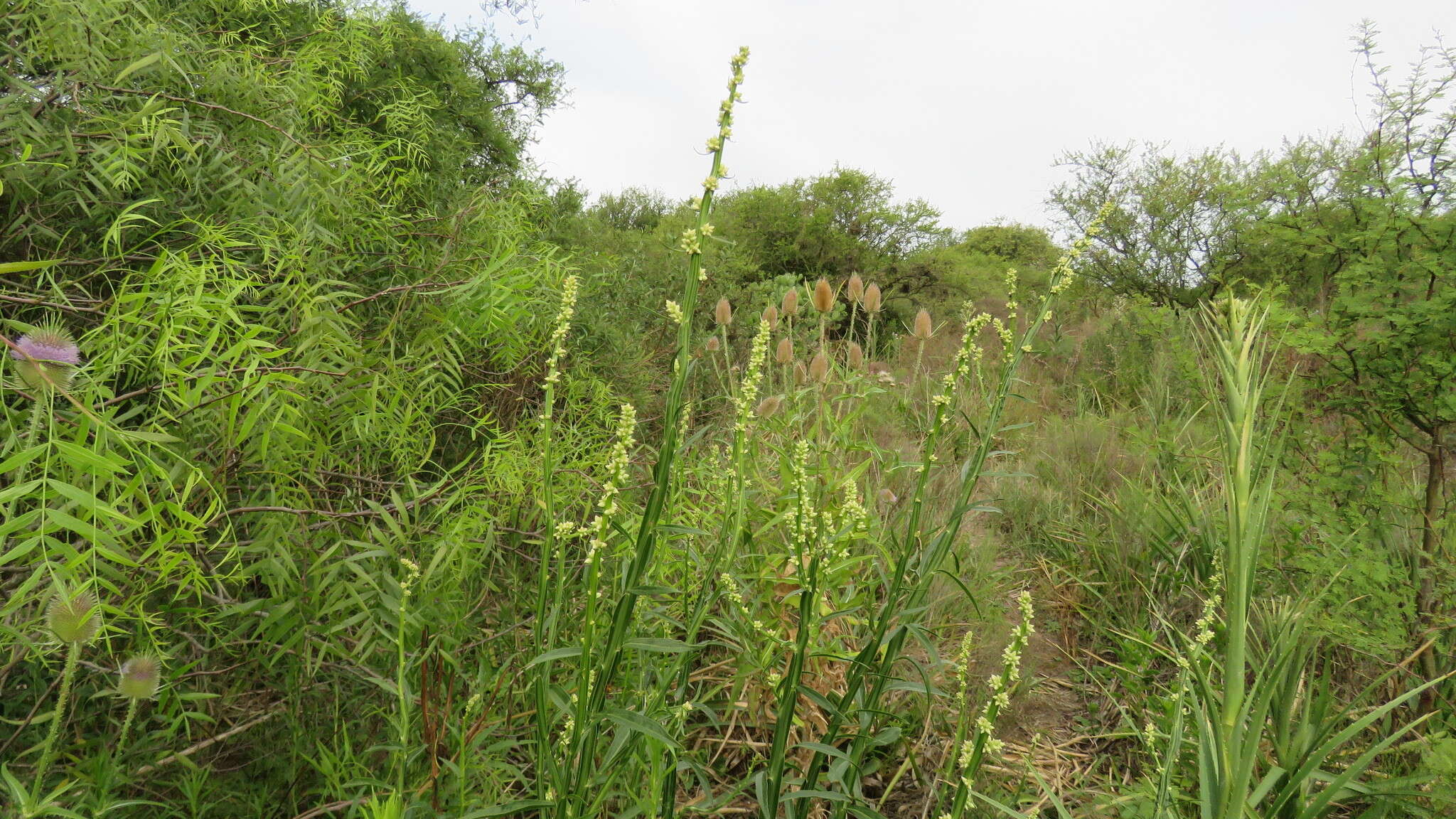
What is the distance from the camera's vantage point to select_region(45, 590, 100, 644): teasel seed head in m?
0.83

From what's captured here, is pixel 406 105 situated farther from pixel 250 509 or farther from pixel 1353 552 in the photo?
pixel 1353 552

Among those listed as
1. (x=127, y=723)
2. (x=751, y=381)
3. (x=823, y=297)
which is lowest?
(x=127, y=723)

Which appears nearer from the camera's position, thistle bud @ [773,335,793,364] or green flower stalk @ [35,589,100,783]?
green flower stalk @ [35,589,100,783]

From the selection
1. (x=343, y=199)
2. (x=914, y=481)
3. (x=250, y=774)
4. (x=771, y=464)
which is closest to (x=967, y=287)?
(x=914, y=481)

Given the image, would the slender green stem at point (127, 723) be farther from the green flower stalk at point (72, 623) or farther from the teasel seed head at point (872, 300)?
the teasel seed head at point (872, 300)

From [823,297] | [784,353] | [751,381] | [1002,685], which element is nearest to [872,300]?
[823,297]

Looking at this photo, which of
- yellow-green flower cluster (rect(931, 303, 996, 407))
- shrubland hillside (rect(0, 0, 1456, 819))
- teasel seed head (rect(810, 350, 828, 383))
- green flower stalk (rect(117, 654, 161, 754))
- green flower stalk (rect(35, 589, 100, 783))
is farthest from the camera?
teasel seed head (rect(810, 350, 828, 383))

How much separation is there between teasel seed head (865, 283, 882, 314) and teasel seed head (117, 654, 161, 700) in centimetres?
212

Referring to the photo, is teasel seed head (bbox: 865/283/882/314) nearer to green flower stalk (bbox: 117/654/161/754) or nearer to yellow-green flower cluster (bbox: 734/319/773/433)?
yellow-green flower cluster (bbox: 734/319/773/433)

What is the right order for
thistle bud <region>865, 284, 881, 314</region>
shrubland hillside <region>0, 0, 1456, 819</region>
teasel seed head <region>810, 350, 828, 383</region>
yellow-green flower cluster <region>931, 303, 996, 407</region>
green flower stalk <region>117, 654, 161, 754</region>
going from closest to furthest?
green flower stalk <region>117, 654, 161, 754</region> → shrubland hillside <region>0, 0, 1456, 819</region> → yellow-green flower cluster <region>931, 303, 996, 407</region> → teasel seed head <region>810, 350, 828, 383</region> → thistle bud <region>865, 284, 881, 314</region>

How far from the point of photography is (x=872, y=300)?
8.61ft

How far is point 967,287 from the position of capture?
29.9 feet

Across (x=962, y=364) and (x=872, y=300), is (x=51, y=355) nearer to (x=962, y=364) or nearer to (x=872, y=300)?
(x=962, y=364)

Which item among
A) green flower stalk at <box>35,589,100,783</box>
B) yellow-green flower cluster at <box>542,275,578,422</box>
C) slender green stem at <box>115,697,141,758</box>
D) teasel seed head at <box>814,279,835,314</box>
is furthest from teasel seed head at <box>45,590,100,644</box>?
teasel seed head at <box>814,279,835,314</box>
